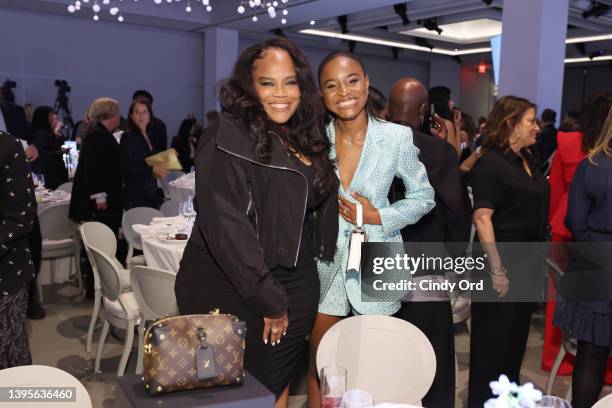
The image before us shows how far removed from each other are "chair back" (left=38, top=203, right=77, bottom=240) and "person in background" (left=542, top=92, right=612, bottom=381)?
146 inches

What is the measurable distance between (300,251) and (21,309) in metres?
1.22

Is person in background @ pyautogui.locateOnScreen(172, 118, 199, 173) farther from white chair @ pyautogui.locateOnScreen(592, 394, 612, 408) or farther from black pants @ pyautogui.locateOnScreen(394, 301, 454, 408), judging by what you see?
white chair @ pyautogui.locateOnScreen(592, 394, 612, 408)

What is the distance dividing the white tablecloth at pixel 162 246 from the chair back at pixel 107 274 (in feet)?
1.05

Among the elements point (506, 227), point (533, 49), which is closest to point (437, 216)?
point (506, 227)

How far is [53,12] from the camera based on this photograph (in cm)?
1138

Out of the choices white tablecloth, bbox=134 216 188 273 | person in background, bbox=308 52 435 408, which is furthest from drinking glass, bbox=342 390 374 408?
white tablecloth, bbox=134 216 188 273

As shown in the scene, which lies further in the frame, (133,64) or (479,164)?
(133,64)

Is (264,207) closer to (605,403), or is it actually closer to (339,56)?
(339,56)

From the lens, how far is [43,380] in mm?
1680

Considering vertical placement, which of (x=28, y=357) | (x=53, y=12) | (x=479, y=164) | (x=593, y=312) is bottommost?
(x=28, y=357)

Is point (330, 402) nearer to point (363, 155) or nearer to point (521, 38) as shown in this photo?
point (363, 155)

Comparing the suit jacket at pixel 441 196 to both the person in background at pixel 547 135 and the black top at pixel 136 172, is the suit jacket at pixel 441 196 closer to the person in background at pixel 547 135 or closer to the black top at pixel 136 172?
the black top at pixel 136 172

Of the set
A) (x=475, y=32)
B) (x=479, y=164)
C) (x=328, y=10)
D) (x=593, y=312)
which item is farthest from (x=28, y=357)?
(x=475, y=32)

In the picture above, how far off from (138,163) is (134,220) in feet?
2.10
